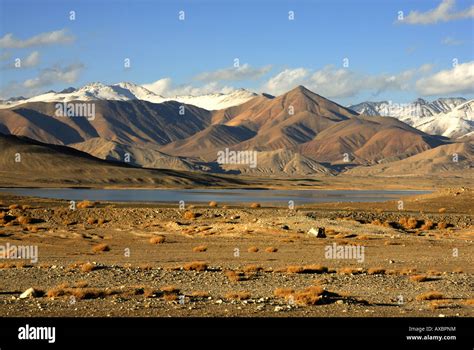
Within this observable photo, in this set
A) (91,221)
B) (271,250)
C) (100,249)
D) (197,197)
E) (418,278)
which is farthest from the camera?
(197,197)

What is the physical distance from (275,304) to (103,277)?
762 cm

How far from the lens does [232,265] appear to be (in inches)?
1150

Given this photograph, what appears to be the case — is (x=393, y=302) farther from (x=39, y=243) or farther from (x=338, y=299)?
(x=39, y=243)

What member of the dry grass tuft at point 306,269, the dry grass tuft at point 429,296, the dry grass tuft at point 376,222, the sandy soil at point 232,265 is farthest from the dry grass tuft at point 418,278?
the dry grass tuft at point 376,222

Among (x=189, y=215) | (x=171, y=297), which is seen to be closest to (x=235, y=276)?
(x=171, y=297)

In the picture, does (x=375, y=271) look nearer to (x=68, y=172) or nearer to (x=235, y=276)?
(x=235, y=276)

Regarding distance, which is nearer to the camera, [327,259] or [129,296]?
[129,296]

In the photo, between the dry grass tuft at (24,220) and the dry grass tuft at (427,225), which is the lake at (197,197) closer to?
the dry grass tuft at (427,225)

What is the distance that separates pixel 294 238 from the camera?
42219mm

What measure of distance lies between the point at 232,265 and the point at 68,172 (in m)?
139

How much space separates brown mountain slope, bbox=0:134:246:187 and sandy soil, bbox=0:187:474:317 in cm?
9998
